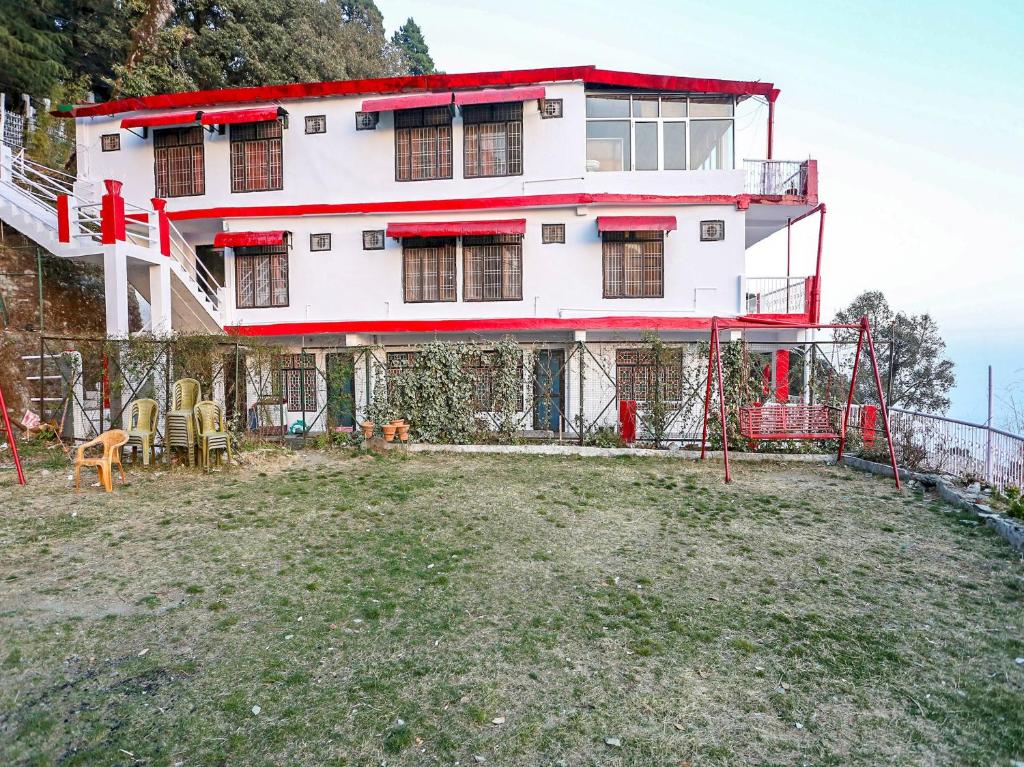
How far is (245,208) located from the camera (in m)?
16.3

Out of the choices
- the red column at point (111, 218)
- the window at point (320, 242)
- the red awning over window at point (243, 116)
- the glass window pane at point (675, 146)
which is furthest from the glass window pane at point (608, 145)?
the red column at point (111, 218)

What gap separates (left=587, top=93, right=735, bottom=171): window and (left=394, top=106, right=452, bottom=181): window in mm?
3989

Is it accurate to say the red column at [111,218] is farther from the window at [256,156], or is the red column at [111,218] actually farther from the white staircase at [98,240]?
the window at [256,156]

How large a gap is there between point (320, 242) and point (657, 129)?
9.88m

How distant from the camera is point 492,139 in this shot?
1575 centimetres

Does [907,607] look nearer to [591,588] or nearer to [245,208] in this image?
[591,588]

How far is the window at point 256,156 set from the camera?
16453 millimetres

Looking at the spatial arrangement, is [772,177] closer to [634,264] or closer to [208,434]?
[634,264]

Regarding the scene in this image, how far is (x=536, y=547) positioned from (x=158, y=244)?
499 inches

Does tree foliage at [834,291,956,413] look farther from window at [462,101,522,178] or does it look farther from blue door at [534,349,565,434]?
window at [462,101,522,178]

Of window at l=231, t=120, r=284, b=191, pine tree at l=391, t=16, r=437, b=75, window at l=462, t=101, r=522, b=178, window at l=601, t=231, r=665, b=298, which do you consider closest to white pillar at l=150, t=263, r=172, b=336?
window at l=231, t=120, r=284, b=191

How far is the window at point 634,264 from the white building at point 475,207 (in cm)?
4

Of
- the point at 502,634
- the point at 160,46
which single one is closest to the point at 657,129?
the point at 502,634

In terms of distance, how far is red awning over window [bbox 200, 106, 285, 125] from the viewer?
15.7 metres
